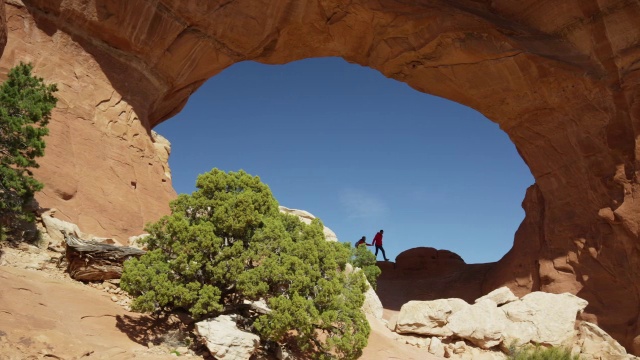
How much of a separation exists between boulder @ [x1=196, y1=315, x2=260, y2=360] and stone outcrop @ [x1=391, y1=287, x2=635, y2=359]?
8243 millimetres

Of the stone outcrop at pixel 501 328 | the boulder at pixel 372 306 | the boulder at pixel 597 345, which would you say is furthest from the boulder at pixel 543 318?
the boulder at pixel 372 306

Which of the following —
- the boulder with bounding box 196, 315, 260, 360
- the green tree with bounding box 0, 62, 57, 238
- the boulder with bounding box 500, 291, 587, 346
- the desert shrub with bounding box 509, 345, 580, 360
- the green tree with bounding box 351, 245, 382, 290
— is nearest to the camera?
the boulder with bounding box 196, 315, 260, 360

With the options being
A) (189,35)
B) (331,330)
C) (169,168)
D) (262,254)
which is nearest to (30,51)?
(189,35)

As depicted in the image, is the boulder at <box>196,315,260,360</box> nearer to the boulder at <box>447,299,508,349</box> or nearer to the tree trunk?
the tree trunk

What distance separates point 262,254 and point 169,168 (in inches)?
607

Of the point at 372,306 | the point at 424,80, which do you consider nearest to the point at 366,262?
the point at 372,306

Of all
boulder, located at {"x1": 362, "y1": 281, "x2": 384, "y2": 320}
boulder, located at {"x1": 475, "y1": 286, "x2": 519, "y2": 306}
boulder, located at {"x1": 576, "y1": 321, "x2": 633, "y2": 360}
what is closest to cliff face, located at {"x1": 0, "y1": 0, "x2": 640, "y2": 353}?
boulder, located at {"x1": 576, "y1": 321, "x2": 633, "y2": 360}

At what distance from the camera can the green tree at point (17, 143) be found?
12.2 meters

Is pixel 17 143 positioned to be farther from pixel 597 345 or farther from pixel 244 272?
pixel 597 345

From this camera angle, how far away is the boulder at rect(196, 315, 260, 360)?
9.91 meters

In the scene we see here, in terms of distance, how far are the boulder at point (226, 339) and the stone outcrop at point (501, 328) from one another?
325 inches

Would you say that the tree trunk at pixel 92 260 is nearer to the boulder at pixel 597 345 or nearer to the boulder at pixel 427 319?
the boulder at pixel 427 319

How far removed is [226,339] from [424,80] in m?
18.1

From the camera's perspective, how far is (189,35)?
21.5 meters
